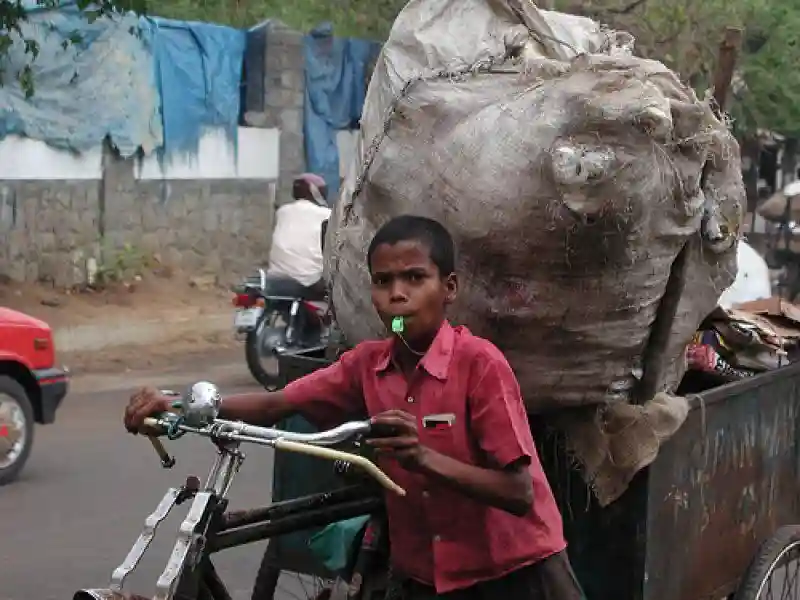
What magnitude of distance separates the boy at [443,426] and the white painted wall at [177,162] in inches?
387

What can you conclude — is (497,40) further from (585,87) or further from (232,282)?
(232,282)

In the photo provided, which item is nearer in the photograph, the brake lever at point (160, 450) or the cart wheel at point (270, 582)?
the brake lever at point (160, 450)

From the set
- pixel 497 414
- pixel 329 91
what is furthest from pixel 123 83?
pixel 497 414

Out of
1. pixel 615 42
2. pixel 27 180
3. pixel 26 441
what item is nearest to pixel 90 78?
pixel 27 180

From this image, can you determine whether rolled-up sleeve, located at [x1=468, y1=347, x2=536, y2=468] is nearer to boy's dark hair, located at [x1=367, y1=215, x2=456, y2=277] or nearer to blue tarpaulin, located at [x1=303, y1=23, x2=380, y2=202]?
boy's dark hair, located at [x1=367, y1=215, x2=456, y2=277]

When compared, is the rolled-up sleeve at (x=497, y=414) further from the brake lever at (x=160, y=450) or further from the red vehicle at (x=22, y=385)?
the red vehicle at (x=22, y=385)

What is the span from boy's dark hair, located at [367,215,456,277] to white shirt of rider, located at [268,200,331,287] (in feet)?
24.0

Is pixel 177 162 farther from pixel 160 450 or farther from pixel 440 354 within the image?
pixel 440 354

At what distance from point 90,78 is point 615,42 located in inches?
364

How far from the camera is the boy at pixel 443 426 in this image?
8.53ft

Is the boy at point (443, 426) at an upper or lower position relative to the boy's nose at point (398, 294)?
lower

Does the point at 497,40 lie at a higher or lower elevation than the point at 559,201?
higher

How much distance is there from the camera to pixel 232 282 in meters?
14.5

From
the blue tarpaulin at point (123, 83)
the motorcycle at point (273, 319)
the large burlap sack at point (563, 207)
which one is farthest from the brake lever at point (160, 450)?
the blue tarpaulin at point (123, 83)
